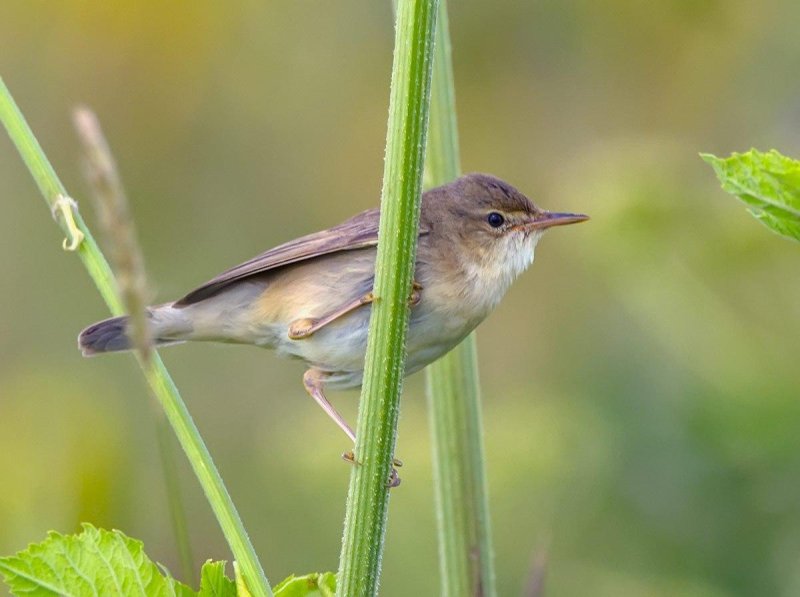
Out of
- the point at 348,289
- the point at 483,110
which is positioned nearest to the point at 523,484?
the point at 348,289

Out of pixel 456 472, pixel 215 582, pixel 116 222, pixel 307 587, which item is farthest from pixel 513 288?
pixel 116 222

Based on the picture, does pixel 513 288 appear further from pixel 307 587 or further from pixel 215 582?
pixel 215 582

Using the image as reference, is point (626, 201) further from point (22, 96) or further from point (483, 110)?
point (22, 96)

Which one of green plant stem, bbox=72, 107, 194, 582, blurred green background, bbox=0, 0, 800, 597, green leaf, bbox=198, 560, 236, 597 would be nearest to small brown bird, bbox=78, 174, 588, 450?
blurred green background, bbox=0, 0, 800, 597

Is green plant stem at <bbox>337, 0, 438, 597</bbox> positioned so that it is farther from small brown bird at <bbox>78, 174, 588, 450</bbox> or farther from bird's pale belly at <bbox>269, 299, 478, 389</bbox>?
small brown bird at <bbox>78, 174, 588, 450</bbox>

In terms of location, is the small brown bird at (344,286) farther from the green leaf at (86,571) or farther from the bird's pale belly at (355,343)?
the green leaf at (86,571)
